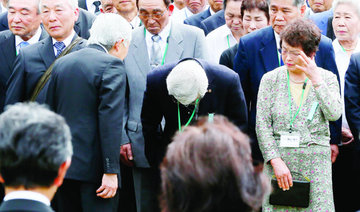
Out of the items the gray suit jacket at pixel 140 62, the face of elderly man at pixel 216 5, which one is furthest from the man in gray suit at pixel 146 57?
the face of elderly man at pixel 216 5

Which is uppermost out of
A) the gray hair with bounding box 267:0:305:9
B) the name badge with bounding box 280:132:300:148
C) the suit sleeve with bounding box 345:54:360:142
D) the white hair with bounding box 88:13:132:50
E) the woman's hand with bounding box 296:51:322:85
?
the gray hair with bounding box 267:0:305:9

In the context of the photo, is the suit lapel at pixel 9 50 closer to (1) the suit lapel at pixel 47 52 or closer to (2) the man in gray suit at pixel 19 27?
(2) the man in gray suit at pixel 19 27

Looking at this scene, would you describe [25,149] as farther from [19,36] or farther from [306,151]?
[19,36]

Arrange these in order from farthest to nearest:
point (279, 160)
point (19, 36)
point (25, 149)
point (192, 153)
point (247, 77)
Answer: point (19, 36) → point (247, 77) → point (279, 160) → point (25, 149) → point (192, 153)

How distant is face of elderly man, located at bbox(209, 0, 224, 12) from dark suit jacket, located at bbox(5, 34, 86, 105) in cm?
346

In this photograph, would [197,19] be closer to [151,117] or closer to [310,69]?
[151,117]

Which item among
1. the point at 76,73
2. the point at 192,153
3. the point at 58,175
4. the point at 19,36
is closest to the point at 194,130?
the point at 192,153

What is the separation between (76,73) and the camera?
196 inches

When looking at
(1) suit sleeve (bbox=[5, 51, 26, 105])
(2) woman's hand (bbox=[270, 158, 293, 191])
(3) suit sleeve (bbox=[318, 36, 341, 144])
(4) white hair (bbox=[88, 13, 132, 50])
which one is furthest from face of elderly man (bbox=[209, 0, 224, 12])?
(2) woman's hand (bbox=[270, 158, 293, 191])

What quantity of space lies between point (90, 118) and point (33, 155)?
2.46 metres

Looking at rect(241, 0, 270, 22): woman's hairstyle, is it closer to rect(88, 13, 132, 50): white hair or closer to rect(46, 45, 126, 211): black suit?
rect(88, 13, 132, 50): white hair

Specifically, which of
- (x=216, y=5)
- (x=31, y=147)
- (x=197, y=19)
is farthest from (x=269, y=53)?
(x=31, y=147)

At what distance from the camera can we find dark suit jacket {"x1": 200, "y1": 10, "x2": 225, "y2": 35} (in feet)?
26.0

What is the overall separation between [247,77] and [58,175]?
11.7 feet
